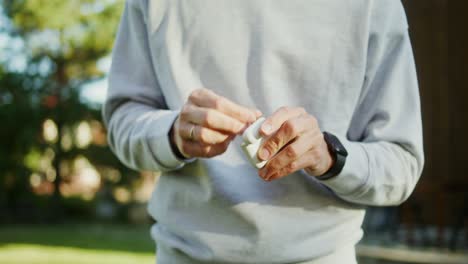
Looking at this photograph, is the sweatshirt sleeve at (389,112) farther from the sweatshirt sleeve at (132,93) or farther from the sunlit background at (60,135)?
the sunlit background at (60,135)

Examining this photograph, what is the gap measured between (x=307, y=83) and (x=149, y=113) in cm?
24

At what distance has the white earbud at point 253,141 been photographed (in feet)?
3.08

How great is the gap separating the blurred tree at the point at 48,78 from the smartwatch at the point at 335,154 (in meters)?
15.5

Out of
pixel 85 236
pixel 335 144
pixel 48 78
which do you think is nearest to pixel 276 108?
pixel 335 144

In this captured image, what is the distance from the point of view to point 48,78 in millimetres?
16734

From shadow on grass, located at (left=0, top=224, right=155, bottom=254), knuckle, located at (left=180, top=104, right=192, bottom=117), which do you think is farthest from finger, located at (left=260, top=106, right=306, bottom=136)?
shadow on grass, located at (left=0, top=224, right=155, bottom=254)

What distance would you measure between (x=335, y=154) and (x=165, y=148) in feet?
0.76

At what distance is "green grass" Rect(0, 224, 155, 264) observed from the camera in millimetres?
10188

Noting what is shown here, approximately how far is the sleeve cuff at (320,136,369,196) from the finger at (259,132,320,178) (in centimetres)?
12

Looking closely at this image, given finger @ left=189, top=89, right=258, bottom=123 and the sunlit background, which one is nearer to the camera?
finger @ left=189, top=89, right=258, bottom=123

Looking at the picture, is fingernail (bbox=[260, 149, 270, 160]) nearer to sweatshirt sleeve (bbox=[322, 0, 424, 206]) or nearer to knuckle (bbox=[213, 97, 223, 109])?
knuckle (bbox=[213, 97, 223, 109])

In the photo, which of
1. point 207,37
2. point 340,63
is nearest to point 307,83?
point 340,63

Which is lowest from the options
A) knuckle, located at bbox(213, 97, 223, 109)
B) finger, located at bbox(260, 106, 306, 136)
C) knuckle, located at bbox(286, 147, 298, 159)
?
knuckle, located at bbox(286, 147, 298, 159)

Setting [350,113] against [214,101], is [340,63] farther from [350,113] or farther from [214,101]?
[214,101]
